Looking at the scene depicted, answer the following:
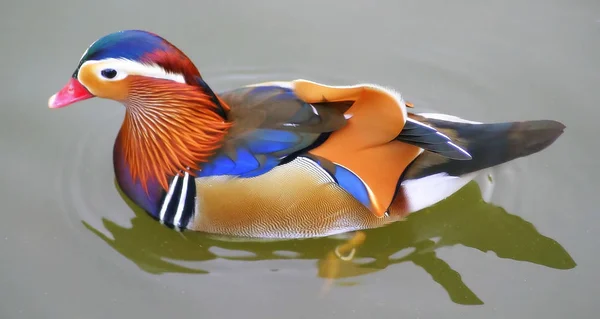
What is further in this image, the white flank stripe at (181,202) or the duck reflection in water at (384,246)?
the duck reflection in water at (384,246)

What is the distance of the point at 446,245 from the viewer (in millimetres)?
2873

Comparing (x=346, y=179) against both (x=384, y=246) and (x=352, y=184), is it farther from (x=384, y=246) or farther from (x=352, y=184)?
(x=384, y=246)

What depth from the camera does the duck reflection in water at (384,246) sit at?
2744mm

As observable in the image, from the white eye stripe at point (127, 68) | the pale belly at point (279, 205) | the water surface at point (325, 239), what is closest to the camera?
the white eye stripe at point (127, 68)

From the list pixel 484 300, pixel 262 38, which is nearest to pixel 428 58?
pixel 262 38

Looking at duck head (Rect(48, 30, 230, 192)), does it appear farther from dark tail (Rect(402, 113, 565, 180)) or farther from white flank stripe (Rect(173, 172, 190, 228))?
dark tail (Rect(402, 113, 565, 180))

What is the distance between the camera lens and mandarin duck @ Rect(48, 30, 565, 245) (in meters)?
2.47

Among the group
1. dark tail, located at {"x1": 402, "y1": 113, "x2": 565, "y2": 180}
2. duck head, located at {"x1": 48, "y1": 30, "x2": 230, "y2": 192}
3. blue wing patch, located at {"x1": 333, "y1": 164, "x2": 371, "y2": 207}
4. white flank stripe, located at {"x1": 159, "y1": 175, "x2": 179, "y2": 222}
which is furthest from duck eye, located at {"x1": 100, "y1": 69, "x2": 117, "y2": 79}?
dark tail, located at {"x1": 402, "y1": 113, "x2": 565, "y2": 180}

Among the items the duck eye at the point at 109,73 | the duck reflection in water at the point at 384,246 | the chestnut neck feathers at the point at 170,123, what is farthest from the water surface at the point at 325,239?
the duck eye at the point at 109,73

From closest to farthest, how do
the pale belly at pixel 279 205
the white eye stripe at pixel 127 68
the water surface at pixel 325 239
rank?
1. the white eye stripe at pixel 127 68
2. the pale belly at pixel 279 205
3. the water surface at pixel 325 239

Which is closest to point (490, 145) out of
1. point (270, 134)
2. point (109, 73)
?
point (270, 134)

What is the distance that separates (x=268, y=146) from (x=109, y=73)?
24.4 inches

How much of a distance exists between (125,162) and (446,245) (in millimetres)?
1354

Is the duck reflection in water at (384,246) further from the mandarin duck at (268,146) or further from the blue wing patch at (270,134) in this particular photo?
the blue wing patch at (270,134)
